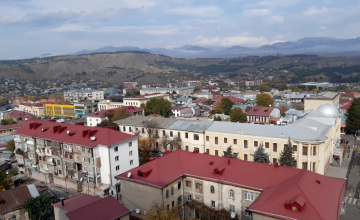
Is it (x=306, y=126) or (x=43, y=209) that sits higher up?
(x=306, y=126)

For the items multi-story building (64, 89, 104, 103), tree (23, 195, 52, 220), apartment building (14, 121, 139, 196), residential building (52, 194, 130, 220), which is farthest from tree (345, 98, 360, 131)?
multi-story building (64, 89, 104, 103)

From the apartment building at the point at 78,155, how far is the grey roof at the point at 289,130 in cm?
1262

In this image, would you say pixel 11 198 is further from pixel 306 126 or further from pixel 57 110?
pixel 57 110

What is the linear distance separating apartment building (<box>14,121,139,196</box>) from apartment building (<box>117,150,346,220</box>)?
7194 mm

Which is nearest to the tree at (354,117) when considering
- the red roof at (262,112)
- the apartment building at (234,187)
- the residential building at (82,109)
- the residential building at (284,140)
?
the red roof at (262,112)

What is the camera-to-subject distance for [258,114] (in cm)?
5747

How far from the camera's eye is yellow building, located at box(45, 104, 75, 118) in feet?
281

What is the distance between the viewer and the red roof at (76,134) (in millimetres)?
30994

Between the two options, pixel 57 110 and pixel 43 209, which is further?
pixel 57 110

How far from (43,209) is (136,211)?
8469mm

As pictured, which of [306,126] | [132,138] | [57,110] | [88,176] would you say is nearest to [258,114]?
[306,126]

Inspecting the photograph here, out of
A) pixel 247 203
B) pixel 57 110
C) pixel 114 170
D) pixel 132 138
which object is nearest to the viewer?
pixel 247 203

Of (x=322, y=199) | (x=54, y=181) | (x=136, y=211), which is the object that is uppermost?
(x=322, y=199)

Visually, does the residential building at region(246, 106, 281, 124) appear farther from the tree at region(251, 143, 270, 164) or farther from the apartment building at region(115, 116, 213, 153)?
the tree at region(251, 143, 270, 164)
